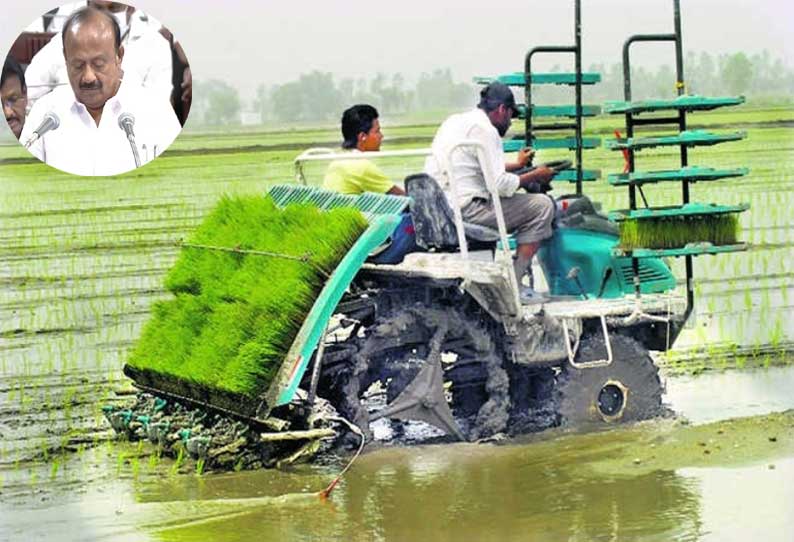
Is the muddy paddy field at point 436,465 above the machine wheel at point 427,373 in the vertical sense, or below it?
below

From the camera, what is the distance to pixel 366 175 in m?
9.97

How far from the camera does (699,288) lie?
14.5 metres

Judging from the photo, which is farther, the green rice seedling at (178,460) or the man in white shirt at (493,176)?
the man in white shirt at (493,176)

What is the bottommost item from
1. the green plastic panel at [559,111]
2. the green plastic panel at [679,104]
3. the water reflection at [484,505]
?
the water reflection at [484,505]

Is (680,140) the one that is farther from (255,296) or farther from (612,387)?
(255,296)

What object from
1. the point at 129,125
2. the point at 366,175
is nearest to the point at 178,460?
the point at 366,175

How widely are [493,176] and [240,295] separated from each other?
4.88 feet

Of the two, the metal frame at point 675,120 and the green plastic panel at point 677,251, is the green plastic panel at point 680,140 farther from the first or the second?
the green plastic panel at point 677,251

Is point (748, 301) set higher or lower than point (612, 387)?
lower

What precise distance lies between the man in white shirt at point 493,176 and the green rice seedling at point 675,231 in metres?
0.53

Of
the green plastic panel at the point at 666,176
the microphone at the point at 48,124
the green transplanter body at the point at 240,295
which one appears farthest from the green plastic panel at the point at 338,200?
the microphone at the point at 48,124

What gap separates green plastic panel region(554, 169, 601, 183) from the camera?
36.7 feet

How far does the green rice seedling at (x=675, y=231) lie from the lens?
9648mm

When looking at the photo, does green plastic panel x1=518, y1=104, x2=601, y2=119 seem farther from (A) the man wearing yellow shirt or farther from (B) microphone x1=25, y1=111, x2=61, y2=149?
(B) microphone x1=25, y1=111, x2=61, y2=149
